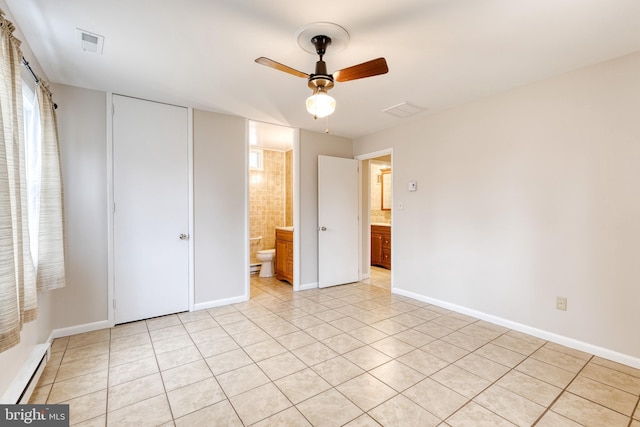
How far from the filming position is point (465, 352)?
2.44 metres

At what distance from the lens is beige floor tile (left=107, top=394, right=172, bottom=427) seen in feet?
5.37

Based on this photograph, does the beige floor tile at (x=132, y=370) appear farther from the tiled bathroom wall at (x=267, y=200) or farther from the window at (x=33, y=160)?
the tiled bathroom wall at (x=267, y=200)

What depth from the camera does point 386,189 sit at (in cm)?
658

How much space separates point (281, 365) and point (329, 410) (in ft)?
2.03

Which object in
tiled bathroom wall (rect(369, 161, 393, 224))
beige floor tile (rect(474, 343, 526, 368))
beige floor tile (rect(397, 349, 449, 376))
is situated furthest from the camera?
tiled bathroom wall (rect(369, 161, 393, 224))

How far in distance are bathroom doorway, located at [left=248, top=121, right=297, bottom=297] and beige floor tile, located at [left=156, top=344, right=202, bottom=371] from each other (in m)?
2.22

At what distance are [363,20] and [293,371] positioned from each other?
251 centimetres

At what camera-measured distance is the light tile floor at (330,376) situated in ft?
5.58

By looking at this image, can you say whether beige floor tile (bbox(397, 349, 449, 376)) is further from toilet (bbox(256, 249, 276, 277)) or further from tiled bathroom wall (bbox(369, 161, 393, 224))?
tiled bathroom wall (bbox(369, 161, 393, 224))

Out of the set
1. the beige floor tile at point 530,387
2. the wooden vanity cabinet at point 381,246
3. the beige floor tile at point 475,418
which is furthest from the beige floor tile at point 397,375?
the wooden vanity cabinet at point 381,246

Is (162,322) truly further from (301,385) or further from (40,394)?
(301,385)

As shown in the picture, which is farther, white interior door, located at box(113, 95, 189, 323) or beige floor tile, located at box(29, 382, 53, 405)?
white interior door, located at box(113, 95, 189, 323)

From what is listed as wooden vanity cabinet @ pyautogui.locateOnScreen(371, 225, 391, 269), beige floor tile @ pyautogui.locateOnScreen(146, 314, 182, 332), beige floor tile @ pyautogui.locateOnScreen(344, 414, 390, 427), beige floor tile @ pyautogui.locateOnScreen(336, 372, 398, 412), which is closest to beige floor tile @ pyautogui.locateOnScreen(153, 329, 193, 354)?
beige floor tile @ pyautogui.locateOnScreen(146, 314, 182, 332)

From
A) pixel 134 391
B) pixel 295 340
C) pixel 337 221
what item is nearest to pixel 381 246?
pixel 337 221
